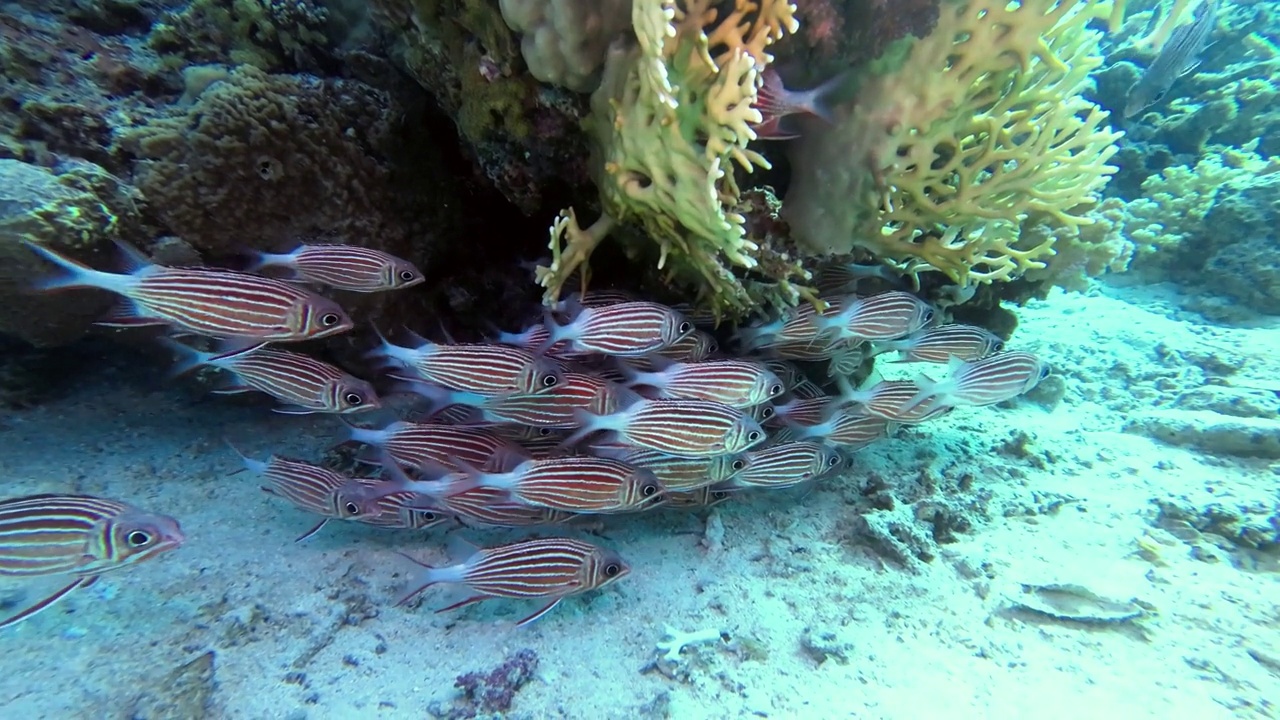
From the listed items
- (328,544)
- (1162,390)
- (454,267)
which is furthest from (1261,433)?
(328,544)

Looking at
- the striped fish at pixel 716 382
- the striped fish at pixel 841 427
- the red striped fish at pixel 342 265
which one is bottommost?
the striped fish at pixel 841 427

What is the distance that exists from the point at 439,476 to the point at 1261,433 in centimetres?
650

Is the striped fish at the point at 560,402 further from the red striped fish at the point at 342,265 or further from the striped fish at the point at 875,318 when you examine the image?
the striped fish at the point at 875,318

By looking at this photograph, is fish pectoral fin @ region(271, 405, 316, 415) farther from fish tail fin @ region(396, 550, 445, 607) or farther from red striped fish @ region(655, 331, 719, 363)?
red striped fish @ region(655, 331, 719, 363)

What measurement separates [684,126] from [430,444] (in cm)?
253

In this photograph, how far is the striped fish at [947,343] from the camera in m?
4.66

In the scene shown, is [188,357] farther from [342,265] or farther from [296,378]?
[342,265]

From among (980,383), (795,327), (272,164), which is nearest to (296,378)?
(272,164)

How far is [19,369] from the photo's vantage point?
14.5ft

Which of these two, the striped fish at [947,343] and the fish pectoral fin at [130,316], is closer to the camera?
the fish pectoral fin at [130,316]

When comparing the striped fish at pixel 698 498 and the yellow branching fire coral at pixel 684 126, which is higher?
the yellow branching fire coral at pixel 684 126

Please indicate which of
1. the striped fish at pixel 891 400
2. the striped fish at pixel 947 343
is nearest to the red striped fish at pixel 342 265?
the striped fish at pixel 891 400

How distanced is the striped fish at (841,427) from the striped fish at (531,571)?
1.87m

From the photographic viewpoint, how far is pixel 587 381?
3727 mm
